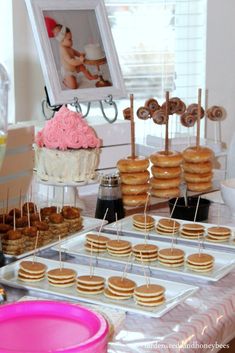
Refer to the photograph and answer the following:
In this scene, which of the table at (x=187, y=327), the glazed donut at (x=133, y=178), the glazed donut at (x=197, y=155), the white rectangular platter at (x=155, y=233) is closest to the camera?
the table at (x=187, y=327)

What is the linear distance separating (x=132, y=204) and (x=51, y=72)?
1.51ft

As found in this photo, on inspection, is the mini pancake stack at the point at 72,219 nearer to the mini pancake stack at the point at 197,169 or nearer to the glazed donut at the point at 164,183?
the glazed donut at the point at 164,183

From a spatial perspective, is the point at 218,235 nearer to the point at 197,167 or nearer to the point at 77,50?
the point at 197,167

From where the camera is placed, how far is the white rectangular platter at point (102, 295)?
1.17 meters

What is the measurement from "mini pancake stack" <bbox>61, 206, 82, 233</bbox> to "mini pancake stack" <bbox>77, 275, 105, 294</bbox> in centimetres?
35

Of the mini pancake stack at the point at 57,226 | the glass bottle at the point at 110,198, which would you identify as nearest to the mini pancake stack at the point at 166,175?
the glass bottle at the point at 110,198

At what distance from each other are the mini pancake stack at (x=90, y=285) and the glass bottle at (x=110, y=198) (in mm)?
517

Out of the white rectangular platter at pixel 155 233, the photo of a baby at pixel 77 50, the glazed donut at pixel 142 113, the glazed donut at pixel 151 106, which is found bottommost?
the white rectangular platter at pixel 155 233

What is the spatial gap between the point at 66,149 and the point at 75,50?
1.47ft

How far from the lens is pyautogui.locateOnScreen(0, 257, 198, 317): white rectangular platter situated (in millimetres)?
1174

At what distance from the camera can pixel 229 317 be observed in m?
1.22

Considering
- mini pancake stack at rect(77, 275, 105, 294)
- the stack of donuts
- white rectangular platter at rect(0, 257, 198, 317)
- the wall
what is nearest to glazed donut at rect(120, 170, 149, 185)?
the stack of donuts

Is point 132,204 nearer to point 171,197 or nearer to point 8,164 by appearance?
point 171,197

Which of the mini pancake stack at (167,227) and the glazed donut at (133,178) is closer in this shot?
the mini pancake stack at (167,227)
